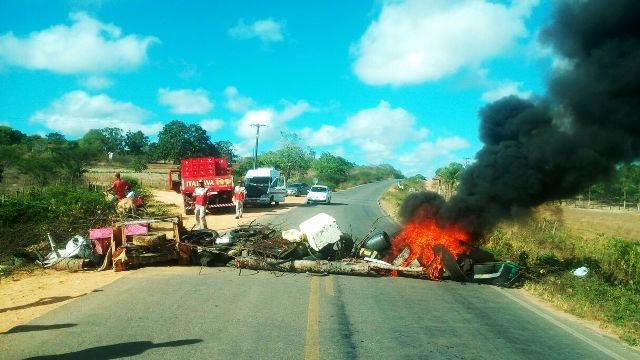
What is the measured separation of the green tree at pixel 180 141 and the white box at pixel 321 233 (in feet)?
173

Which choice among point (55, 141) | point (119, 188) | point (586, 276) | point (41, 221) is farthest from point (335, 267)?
point (55, 141)

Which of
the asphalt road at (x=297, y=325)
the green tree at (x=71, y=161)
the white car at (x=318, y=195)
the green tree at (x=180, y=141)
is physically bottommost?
the asphalt road at (x=297, y=325)

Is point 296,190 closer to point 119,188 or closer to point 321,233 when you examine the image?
point 119,188

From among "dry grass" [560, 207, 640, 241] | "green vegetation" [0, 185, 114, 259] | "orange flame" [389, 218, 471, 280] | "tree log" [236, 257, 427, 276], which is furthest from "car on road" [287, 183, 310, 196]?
"tree log" [236, 257, 427, 276]

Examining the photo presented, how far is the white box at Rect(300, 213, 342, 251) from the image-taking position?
10.3 m

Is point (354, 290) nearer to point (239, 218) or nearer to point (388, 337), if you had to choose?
point (388, 337)

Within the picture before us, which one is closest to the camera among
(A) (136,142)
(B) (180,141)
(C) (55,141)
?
(C) (55,141)

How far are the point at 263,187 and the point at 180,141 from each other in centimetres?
3369

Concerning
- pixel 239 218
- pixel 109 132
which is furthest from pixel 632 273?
pixel 109 132

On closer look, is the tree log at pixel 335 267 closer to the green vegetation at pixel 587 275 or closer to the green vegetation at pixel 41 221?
the green vegetation at pixel 587 275

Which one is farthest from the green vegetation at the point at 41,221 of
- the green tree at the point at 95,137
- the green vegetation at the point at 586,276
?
the green tree at the point at 95,137

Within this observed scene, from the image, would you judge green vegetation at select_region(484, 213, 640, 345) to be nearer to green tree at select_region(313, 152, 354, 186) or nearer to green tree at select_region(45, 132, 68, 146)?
green tree at select_region(45, 132, 68, 146)

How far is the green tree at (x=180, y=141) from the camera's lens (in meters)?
60.4

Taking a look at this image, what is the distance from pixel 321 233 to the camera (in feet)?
33.9
